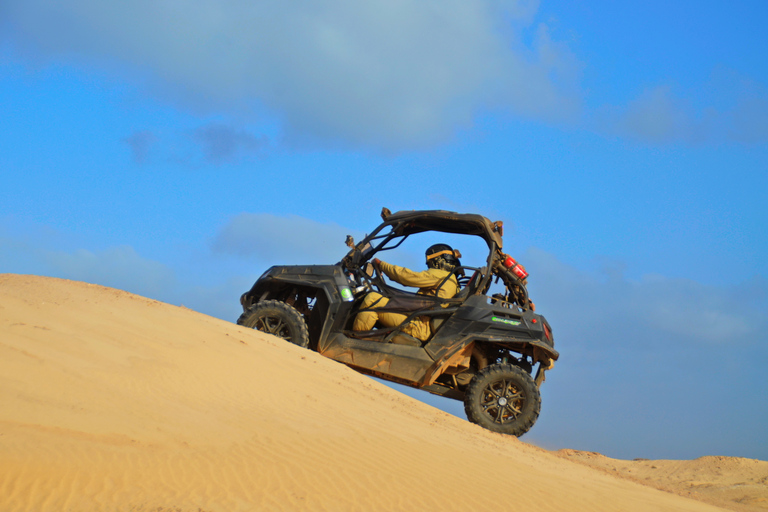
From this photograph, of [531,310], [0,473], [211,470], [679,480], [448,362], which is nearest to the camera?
[0,473]

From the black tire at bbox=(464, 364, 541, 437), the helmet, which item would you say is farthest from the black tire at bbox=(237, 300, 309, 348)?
the black tire at bbox=(464, 364, 541, 437)

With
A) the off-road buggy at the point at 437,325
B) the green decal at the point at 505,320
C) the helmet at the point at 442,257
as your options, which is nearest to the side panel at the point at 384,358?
the off-road buggy at the point at 437,325

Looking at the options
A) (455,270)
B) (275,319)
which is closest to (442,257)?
(455,270)

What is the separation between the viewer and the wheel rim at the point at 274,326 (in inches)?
388

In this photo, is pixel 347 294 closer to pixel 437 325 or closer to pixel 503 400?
pixel 437 325

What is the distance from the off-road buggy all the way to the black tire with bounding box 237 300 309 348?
15 mm

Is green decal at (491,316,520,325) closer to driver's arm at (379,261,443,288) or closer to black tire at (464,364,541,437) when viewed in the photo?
black tire at (464,364,541,437)

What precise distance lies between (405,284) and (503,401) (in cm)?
211

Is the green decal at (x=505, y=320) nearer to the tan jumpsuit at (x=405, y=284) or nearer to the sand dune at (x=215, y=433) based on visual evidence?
the tan jumpsuit at (x=405, y=284)

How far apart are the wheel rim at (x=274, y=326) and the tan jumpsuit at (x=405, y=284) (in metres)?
1.02

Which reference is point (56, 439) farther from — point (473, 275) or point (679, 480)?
point (679, 480)

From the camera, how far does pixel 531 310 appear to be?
973cm

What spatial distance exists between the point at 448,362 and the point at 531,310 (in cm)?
154

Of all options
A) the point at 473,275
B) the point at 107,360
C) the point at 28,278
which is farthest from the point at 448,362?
the point at 28,278
